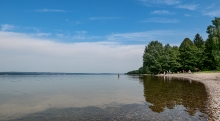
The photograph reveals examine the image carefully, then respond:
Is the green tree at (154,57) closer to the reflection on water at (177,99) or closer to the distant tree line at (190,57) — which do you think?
the distant tree line at (190,57)

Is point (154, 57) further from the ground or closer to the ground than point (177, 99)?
further from the ground

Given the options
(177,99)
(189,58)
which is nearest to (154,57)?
(189,58)

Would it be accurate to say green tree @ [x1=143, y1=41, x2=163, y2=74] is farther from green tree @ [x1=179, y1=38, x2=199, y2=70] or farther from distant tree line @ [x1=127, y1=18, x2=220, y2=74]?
green tree @ [x1=179, y1=38, x2=199, y2=70]

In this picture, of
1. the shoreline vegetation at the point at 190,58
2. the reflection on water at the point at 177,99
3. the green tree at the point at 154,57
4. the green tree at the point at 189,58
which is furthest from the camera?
the green tree at the point at 154,57

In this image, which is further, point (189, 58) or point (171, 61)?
point (171, 61)

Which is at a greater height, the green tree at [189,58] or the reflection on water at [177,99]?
the green tree at [189,58]

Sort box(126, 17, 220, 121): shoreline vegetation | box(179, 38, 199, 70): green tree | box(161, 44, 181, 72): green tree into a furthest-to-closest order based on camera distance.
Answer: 1. box(161, 44, 181, 72): green tree
2. box(179, 38, 199, 70): green tree
3. box(126, 17, 220, 121): shoreline vegetation

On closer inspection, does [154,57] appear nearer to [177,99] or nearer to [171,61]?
[171,61]

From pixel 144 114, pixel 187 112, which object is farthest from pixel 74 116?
pixel 187 112

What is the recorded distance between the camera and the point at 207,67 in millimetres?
84812

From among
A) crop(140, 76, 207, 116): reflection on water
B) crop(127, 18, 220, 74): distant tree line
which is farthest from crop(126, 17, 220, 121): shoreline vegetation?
crop(140, 76, 207, 116): reflection on water

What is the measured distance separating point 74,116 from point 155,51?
103 metres

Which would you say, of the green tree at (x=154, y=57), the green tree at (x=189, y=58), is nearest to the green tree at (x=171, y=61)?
the green tree at (x=154, y=57)

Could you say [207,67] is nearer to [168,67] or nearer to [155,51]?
[168,67]
